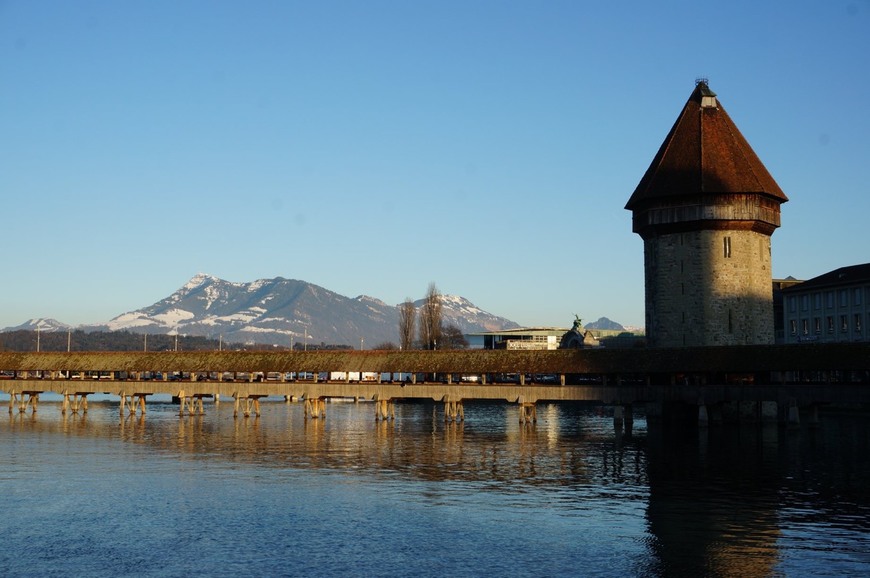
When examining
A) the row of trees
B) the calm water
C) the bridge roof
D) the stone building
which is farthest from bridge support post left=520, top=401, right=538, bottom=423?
the row of trees

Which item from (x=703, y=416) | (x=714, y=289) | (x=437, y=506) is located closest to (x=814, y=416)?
(x=703, y=416)

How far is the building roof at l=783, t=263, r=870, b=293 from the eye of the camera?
76.6m

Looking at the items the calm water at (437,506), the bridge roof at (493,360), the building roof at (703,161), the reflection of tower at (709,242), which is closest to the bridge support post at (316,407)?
the bridge roof at (493,360)

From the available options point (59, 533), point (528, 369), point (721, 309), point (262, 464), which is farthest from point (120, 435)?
point (721, 309)

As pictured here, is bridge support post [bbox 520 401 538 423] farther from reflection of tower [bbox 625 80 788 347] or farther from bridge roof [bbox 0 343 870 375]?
reflection of tower [bbox 625 80 788 347]

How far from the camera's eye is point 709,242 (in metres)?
55.9

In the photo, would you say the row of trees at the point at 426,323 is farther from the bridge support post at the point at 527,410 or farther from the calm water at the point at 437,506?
the calm water at the point at 437,506

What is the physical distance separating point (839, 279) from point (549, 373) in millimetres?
39209

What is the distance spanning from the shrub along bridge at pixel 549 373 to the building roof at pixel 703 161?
11262mm

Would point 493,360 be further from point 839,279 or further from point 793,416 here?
point 839,279

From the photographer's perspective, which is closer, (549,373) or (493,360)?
(549,373)

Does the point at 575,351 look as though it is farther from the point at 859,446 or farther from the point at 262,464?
the point at 262,464

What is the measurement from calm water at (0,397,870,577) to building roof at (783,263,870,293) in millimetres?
34638

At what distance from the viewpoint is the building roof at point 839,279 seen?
251ft
